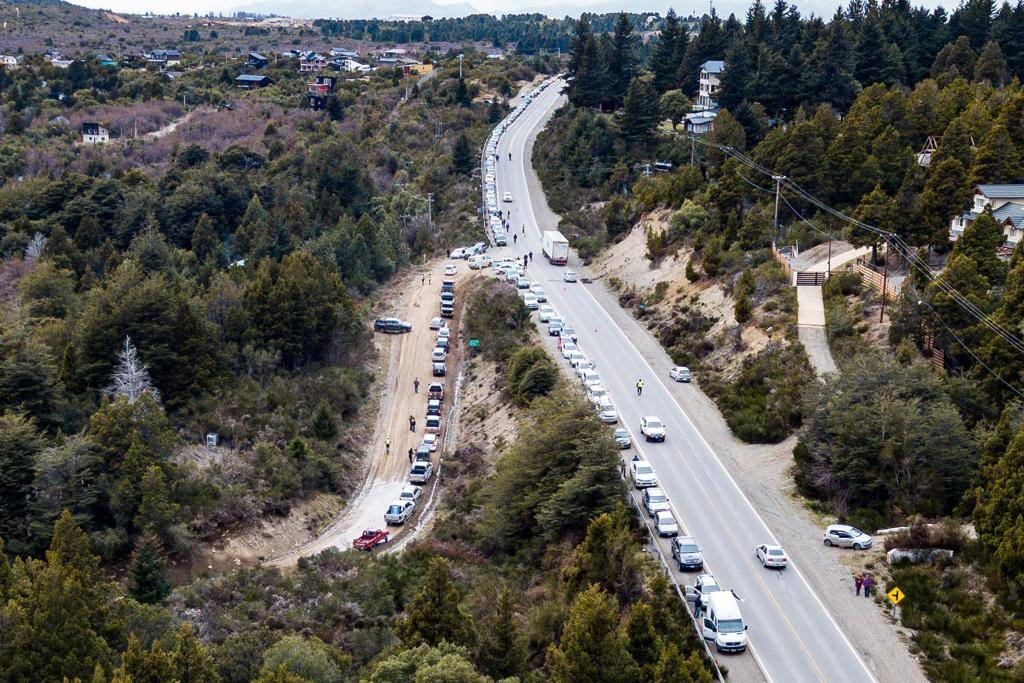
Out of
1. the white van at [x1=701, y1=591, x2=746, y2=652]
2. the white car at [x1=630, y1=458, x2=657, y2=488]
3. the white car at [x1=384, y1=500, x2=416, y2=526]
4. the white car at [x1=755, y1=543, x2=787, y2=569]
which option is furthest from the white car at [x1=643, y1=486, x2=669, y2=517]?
the white car at [x1=384, y1=500, x2=416, y2=526]

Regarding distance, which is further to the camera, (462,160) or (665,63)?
(665,63)

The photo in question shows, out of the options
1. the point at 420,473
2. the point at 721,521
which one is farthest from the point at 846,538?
the point at 420,473

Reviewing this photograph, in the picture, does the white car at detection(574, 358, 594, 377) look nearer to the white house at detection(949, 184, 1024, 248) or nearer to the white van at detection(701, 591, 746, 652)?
the white house at detection(949, 184, 1024, 248)

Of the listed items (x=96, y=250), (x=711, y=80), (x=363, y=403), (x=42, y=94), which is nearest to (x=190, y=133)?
(x=42, y=94)

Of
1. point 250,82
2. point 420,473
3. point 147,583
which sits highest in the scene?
point 250,82

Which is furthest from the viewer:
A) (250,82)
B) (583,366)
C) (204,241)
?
(250,82)

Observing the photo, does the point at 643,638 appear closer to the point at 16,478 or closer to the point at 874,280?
the point at 16,478
